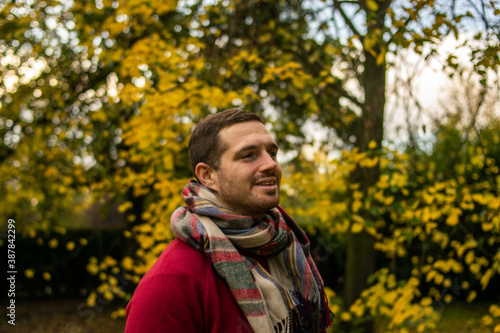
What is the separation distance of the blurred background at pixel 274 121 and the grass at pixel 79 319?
173 centimetres

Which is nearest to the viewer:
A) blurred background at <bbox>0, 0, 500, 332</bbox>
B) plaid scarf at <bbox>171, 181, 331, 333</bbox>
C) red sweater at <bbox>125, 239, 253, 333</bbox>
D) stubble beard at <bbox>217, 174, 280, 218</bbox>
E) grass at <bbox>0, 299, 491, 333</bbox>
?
red sweater at <bbox>125, 239, 253, 333</bbox>

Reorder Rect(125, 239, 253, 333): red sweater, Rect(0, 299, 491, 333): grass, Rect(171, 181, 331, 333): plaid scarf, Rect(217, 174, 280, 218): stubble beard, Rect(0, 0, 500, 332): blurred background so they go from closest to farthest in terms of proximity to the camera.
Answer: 1. Rect(125, 239, 253, 333): red sweater
2. Rect(171, 181, 331, 333): plaid scarf
3. Rect(217, 174, 280, 218): stubble beard
4. Rect(0, 0, 500, 332): blurred background
5. Rect(0, 299, 491, 333): grass

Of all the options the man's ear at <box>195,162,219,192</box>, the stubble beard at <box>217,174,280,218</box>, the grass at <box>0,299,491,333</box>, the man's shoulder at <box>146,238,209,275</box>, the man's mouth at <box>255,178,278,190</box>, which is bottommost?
the grass at <box>0,299,491,333</box>

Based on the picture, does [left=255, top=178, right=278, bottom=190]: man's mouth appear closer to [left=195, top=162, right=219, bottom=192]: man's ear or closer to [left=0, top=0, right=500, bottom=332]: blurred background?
[left=195, top=162, right=219, bottom=192]: man's ear

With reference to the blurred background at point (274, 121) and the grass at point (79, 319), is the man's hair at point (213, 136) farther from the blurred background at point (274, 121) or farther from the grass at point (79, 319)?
the grass at point (79, 319)

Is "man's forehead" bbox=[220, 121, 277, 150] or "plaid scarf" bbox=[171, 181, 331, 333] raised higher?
"man's forehead" bbox=[220, 121, 277, 150]

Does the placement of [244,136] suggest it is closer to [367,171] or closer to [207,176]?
[207,176]

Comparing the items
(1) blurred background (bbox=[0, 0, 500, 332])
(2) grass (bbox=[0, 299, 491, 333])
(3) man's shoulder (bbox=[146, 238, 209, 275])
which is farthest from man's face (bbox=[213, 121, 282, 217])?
(2) grass (bbox=[0, 299, 491, 333])

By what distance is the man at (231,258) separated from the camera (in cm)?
120

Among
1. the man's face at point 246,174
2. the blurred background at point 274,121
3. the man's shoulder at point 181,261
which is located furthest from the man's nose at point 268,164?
the blurred background at point 274,121

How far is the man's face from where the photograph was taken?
143cm

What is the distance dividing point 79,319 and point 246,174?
24.4ft

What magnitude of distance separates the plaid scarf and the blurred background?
51.3 inches

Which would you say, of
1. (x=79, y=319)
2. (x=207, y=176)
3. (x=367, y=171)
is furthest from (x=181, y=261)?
(x=79, y=319)
